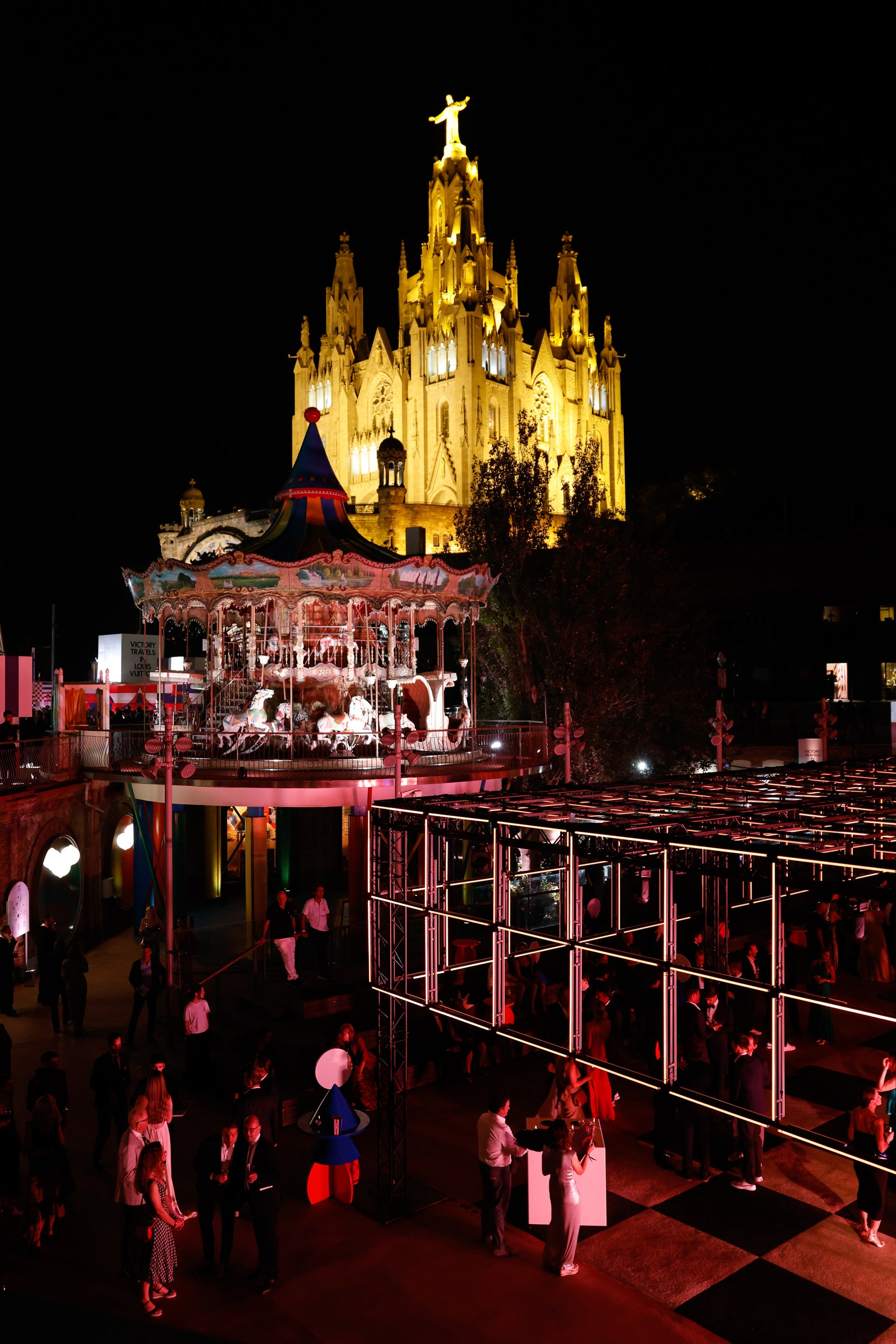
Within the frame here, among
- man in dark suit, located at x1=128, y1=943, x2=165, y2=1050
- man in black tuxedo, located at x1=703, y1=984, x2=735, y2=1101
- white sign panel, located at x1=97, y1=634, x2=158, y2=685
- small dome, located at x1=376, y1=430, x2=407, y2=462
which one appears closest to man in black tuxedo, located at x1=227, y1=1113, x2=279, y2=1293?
man in black tuxedo, located at x1=703, y1=984, x2=735, y2=1101

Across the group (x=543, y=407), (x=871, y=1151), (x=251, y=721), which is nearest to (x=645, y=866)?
(x=871, y=1151)

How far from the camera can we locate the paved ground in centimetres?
780

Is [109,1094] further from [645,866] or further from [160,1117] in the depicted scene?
[645,866]

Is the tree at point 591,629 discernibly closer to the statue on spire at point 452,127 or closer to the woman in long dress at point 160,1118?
the woman in long dress at point 160,1118

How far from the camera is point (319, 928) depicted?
16047mm

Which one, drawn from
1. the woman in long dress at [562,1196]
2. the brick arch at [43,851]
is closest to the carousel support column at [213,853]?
the brick arch at [43,851]

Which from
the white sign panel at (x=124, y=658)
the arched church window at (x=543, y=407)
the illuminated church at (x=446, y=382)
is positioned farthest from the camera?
the arched church window at (x=543, y=407)

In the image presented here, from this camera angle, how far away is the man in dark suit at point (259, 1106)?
877 cm

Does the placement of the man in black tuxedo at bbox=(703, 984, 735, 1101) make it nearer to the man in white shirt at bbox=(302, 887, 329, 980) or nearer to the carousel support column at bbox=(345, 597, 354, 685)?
the man in white shirt at bbox=(302, 887, 329, 980)

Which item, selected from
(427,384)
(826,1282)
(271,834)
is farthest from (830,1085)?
(427,384)

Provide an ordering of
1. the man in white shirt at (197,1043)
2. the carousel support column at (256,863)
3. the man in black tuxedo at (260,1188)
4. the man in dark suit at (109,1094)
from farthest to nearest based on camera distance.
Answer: the carousel support column at (256,863) < the man in white shirt at (197,1043) < the man in dark suit at (109,1094) < the man in black tuxedo at (260,1188)

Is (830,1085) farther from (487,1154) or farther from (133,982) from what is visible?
(133,982)

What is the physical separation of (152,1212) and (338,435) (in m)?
79.7

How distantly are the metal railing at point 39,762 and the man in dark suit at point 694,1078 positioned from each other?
12129mm
